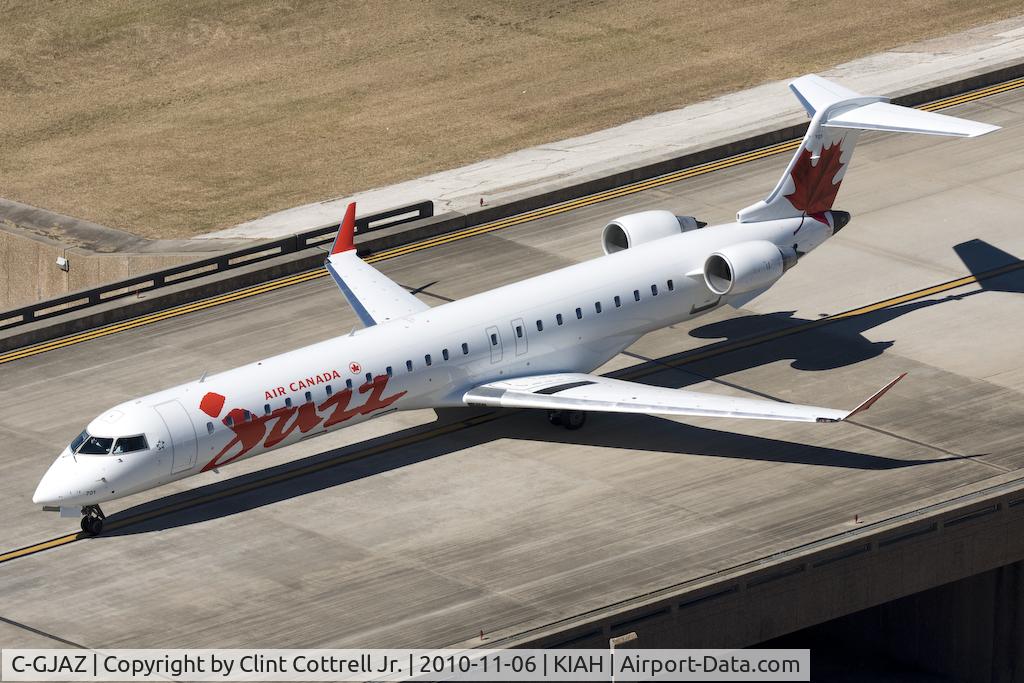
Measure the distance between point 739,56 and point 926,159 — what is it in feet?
55.9

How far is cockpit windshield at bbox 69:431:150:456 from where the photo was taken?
4022 centimetres

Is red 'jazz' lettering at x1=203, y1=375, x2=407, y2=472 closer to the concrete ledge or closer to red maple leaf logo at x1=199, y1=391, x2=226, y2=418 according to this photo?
red maple leaf logo at x1=199, y1=391, x2=226, y2=418

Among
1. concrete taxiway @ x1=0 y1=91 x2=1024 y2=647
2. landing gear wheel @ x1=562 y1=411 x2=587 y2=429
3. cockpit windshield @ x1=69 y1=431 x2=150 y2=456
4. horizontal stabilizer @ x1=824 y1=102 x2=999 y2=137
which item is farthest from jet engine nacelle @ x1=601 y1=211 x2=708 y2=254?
cockpit windshield @ x1=69 y1=431 x2=150 y2=456

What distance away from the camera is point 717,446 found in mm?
44062

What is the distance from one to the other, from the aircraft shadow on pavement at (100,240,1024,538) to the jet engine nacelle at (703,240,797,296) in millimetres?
2515

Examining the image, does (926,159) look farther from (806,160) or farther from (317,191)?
(317,191)

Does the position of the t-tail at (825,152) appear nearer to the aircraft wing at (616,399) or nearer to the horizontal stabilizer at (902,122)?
the horizontal stabilizer at (902,122)

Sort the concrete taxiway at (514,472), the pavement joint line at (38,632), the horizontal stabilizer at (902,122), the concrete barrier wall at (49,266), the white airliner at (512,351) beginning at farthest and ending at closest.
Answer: the concrete barrier wall at (49,266) → the horizontal stabilizer at (902,122) → the white airliner at (512,351) → the concrete taxiway at (514,472) → the pavement joint line at (38,632)

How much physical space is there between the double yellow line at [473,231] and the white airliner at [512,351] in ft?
17.2

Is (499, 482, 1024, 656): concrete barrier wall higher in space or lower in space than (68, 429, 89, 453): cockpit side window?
lower

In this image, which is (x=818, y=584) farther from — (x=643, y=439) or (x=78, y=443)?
(x=78, y=443)

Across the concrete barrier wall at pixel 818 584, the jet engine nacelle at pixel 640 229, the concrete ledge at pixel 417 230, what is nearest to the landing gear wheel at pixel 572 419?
the jet engine nacelle at pixel 640 229

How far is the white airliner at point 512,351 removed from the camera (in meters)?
40.7
